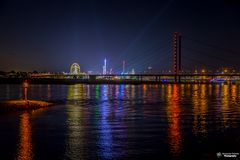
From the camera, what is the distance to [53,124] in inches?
683

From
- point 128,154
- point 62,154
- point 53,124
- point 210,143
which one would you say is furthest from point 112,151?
point 53,124

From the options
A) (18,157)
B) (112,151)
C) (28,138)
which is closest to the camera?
(18,157)

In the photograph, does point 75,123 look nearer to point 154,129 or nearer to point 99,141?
point 154,129

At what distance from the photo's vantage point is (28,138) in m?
13.2

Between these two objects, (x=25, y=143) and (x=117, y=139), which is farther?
(x=117, y=139)

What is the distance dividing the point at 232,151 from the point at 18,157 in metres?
5.71

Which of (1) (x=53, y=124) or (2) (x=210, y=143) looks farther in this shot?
(1) (x=53, y=124)

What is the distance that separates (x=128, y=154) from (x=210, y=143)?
3014mm

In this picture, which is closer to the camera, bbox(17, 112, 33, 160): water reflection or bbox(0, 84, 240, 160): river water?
bbox(17, 112, 33, 160): water reflection

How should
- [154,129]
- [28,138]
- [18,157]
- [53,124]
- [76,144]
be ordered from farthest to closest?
[53,124] < [154,129] < [28,138] < [76,144] < [18,157]

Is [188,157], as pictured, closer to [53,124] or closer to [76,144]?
[76,144]

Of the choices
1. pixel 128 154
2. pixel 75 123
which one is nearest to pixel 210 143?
pixel 128 154

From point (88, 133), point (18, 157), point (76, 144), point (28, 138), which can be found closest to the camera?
point (18, 157)

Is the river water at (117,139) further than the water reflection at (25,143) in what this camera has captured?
Yes
